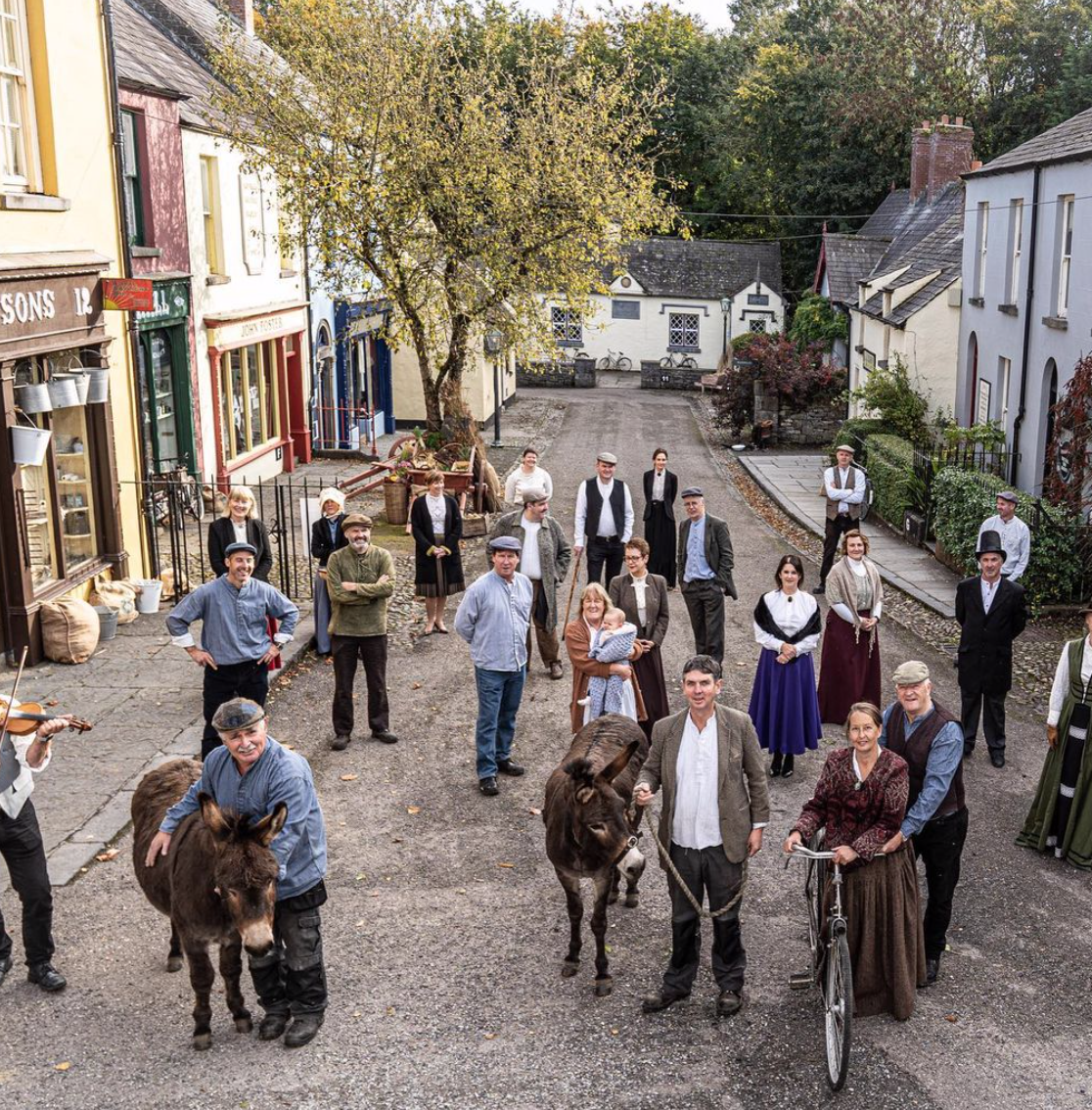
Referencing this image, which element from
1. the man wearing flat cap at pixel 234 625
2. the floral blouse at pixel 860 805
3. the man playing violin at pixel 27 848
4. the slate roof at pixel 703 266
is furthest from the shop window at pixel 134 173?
the slate roof at pixel 703 266

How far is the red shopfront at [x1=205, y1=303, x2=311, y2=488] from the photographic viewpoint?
74.2 ft

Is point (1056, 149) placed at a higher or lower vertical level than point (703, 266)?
higher

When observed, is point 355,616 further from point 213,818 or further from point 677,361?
point 677,361

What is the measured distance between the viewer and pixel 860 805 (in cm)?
673

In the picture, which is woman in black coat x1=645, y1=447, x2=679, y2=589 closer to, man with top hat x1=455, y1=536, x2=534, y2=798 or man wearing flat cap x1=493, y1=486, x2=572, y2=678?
man wearing flat cap x1=493, y1=486, x2=572, y2=678

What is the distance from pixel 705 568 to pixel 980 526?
6.50m

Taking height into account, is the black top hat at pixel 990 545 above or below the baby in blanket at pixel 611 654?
above

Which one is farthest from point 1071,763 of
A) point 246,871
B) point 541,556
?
point 246,871

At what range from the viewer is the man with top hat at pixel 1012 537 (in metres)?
12.6

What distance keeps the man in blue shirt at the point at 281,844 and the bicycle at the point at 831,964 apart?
2.58 m

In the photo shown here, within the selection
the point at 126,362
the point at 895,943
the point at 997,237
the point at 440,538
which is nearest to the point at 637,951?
the point at 895,943

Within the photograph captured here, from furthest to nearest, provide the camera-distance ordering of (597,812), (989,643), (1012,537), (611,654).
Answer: (1012,537), (989,643), (611,654), (597,812)

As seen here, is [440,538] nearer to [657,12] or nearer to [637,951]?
[637,951]

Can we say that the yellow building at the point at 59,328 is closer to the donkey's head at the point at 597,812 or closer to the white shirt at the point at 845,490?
the donkey's head at the point at 597,812
